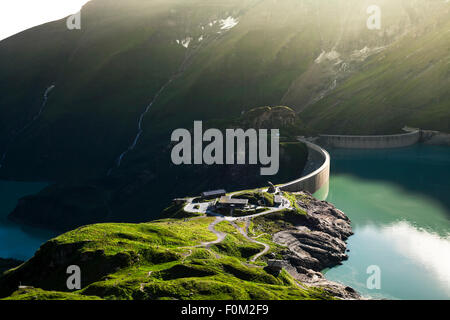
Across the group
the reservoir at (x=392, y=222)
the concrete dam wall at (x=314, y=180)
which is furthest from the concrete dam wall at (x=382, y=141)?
the concrete dam wall at (x=314, y=180)

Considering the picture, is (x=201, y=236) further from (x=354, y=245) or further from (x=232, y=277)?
(x=354, y=245)

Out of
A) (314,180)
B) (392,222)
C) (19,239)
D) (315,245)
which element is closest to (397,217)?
(392,222)

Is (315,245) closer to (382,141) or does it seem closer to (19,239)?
(19,239)

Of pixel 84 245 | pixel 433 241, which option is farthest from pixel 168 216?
pixel 433 241

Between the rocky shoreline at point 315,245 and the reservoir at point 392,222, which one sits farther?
the reservoir at point 392,222

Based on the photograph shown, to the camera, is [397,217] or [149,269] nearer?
[149,269]

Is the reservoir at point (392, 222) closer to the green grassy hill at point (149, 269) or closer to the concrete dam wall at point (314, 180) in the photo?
the concrete dam wall at point (314, 180)
